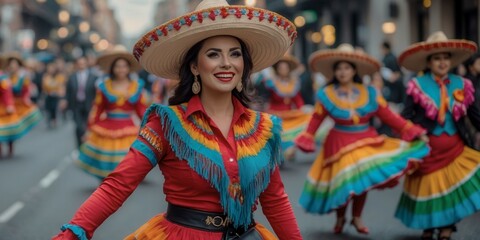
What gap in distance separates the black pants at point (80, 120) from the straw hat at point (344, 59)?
272 inches

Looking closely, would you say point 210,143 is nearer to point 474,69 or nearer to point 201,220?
point 201,220

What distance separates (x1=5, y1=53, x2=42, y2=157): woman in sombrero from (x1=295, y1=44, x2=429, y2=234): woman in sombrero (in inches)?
362

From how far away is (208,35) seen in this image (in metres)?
3.73

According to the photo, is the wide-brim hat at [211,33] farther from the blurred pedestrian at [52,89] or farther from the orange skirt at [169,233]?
the blurred pedestrian at [52,89]

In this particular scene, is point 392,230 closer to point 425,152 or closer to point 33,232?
point 425,152

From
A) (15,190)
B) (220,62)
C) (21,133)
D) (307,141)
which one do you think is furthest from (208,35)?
(21,133)

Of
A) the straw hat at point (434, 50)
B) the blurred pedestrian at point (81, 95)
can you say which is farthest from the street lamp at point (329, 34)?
the straw hat at point (434, 50)

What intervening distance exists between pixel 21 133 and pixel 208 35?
1299 centimetres

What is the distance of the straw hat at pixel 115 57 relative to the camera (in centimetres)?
1065

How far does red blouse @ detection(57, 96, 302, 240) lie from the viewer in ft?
11.5

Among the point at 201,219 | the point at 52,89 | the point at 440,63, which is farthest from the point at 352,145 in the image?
the point at 52,89

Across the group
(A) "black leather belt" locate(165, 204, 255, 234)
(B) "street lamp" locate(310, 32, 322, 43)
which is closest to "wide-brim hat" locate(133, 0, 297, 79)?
(A) "black leather belt" locate(165, 204, 255, 234)

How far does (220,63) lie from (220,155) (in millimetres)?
440

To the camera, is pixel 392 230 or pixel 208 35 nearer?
pixel 208 35
